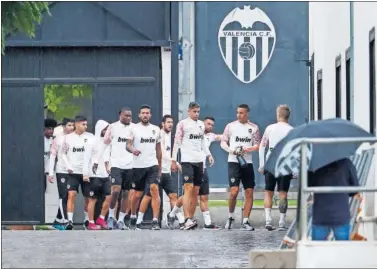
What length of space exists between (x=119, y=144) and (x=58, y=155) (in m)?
1.36

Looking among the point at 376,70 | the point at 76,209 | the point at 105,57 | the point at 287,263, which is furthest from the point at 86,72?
the point at 287,263

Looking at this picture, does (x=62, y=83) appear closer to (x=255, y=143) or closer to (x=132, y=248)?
(x=255, y=143)

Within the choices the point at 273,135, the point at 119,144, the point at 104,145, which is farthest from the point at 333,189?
the point at 104,145

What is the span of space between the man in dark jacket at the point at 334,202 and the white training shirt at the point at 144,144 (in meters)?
9.85

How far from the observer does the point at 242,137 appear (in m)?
20.7

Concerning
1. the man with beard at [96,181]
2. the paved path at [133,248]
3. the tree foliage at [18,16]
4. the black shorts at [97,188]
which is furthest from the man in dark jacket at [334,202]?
the black shorts at [97,188]

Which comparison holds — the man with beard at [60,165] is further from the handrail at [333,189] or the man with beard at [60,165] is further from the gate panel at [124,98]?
the handrail at [333,189]

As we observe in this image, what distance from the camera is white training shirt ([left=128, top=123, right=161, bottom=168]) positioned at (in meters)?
21.6

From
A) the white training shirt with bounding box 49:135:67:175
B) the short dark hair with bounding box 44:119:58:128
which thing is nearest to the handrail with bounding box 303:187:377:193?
the white training shirt with bounding box 49:135:67:175

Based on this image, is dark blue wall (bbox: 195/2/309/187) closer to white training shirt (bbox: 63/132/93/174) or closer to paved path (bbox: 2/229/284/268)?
white training shirt (bbox: 63/132/93/174)

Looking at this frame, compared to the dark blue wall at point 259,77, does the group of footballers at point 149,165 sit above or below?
below

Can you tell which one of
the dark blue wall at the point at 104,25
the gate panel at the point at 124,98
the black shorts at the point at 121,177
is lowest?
the black shorts at the point at 121,177

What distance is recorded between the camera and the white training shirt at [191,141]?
20.6 meters

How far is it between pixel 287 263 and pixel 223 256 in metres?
2.89
